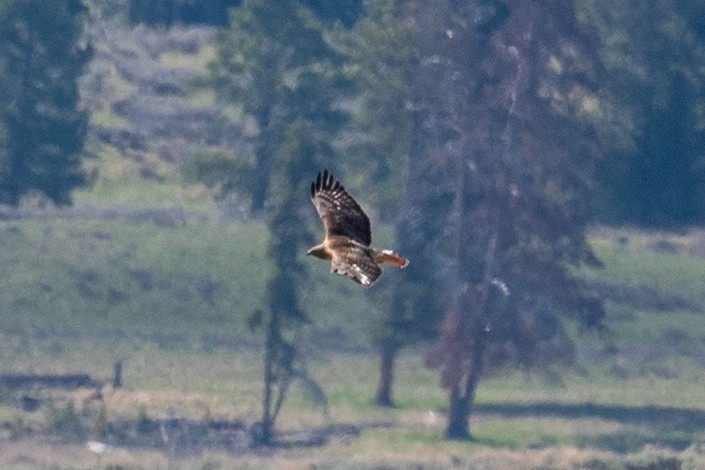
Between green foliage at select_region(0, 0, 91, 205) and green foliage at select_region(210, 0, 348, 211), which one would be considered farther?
green foliage at select_region(210, 0, 348, 211)

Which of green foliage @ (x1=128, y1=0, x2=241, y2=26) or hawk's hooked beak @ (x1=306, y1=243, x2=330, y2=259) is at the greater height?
green foliage @ (x1=128, y1=0, x2=241, y2=26)

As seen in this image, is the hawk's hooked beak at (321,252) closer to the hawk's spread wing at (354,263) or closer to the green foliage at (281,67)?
the hawk's spread wing at (354,263)

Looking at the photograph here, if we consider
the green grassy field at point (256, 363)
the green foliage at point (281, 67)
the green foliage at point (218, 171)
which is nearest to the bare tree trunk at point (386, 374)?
the green grassy field at point (256, 363)

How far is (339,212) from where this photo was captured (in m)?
19.9

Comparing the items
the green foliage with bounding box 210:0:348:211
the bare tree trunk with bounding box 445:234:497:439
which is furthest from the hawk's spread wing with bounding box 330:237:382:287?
the green foliage with bounding box 210:0:348:211

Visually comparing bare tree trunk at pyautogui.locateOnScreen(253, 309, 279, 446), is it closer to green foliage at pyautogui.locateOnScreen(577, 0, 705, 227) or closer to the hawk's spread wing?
green foliage at pyautogui.locateOnScreen(577, 0, 705, 227)

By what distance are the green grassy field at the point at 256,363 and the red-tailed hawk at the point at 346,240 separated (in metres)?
23.4

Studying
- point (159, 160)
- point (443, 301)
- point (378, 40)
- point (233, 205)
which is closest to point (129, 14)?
point (159, 160)

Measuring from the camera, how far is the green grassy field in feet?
164

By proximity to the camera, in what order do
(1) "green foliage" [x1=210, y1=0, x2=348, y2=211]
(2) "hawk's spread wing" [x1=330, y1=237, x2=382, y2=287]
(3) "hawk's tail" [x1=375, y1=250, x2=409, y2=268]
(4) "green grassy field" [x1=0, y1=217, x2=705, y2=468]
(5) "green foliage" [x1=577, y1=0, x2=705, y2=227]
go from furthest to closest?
(5) "green foliage" [x1=577, y1=0, x2=705, y2=227] → (1) "green foliage" [x1=210, y1=0, x2=348, y2=211] → (4) "green grassy field" [x1=0, y1=217, x2=705, y2=468] → (3) "hawk's tail" [x1=375, y1=250, x2=409, y2=268] → (2) "hawk's spread wing" [x1=330, y1=237, x2=382, y2=287]

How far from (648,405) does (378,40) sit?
12.6 m

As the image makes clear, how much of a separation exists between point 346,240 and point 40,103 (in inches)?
2073

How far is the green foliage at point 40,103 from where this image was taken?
7006 cm

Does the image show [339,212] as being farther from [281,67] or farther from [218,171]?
[281,67]
